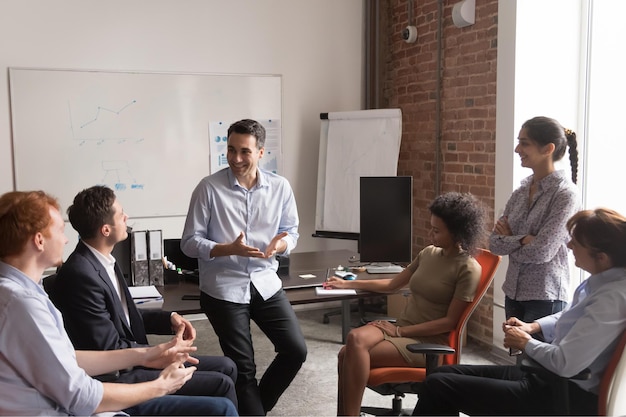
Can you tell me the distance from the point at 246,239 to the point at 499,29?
2.42 metres

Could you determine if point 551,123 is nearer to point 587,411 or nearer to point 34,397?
point 587,411

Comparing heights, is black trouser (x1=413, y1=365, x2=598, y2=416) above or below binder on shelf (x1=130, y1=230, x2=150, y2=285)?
below

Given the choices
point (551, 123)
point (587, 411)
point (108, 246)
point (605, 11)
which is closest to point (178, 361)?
point (108, 246)

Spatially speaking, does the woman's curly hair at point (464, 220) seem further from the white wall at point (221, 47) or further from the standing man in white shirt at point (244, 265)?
the white wall at point (221, 47)

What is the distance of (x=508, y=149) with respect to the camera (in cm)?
436

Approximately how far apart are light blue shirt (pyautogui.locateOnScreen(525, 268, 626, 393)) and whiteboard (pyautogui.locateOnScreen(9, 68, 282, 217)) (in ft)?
12.1

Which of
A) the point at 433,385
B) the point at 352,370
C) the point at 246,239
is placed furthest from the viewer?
the point at 246,239

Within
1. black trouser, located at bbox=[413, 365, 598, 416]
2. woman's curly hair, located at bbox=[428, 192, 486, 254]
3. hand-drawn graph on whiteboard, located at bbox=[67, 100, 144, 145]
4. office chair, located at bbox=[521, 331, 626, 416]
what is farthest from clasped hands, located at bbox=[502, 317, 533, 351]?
hand-drawn graph on whiteboard, located at bbox=[67, 100, 144, 145]

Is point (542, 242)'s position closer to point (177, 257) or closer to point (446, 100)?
point (177, 257)

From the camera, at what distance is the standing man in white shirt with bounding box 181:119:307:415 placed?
306cm

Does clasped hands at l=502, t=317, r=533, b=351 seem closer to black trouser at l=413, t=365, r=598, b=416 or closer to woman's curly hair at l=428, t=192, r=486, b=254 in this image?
black trouser at l=413, t=365, r=598, b=416

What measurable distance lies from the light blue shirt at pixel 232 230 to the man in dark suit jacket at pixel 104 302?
1.26 ft

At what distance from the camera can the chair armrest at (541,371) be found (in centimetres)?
226

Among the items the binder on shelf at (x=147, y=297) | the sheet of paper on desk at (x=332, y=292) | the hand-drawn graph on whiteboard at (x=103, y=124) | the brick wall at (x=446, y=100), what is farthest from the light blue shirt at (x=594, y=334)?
the hand-drawn graph on whiteboard at (x=103, y=124)
